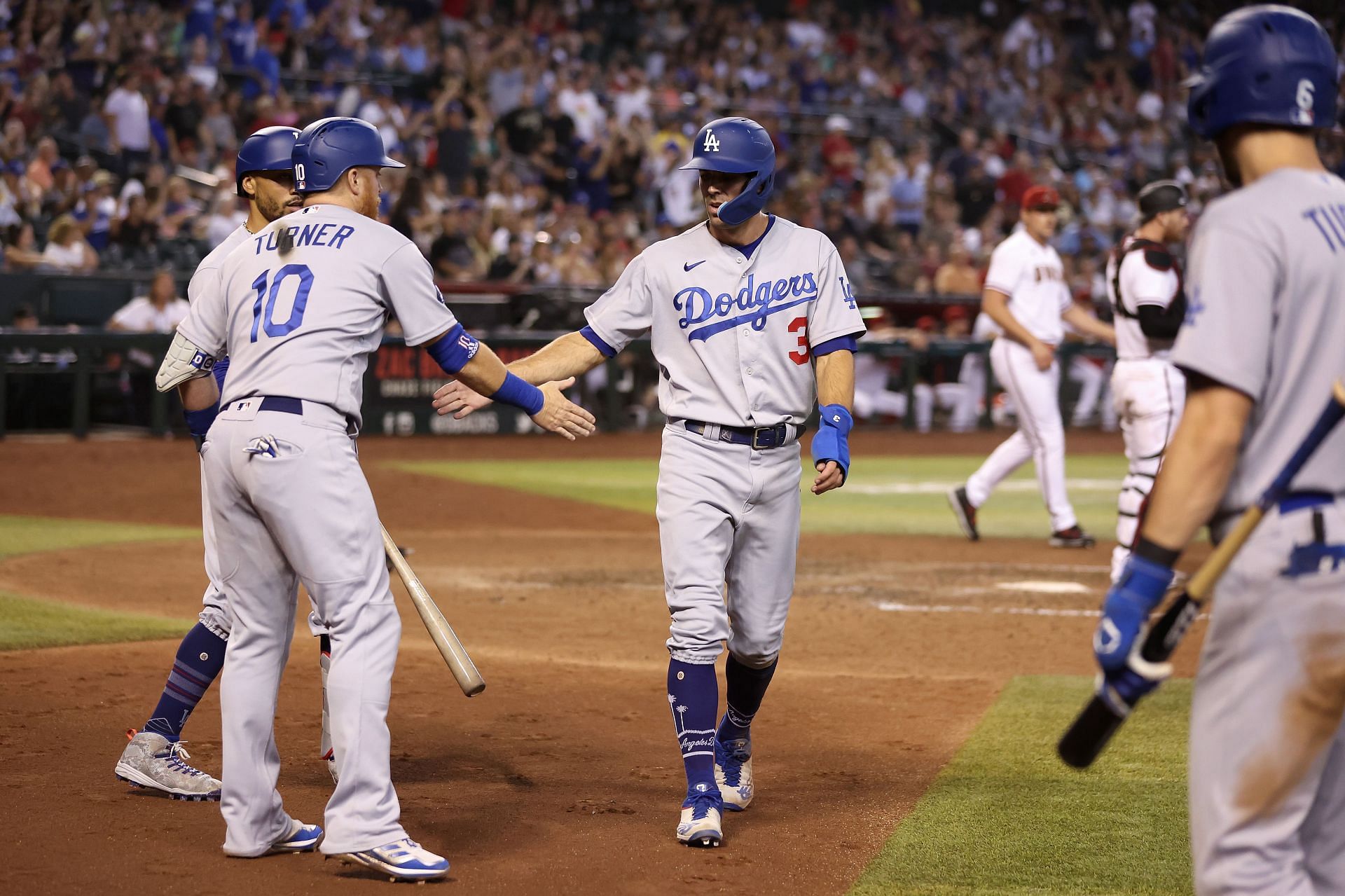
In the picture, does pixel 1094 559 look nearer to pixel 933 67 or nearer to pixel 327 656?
pixel 327 656

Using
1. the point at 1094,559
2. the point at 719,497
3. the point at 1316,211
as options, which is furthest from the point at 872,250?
the point at 1316,211

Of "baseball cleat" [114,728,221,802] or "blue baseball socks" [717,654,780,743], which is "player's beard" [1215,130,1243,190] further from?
"baseball cleat" [114,728,221,802]

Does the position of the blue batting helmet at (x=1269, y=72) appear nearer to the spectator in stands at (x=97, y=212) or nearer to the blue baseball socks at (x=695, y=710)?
the blue baseball socks at (x=695, y=710)

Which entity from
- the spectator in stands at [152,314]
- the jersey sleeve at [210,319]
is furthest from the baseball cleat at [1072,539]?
the spectator in stands at [152,314]

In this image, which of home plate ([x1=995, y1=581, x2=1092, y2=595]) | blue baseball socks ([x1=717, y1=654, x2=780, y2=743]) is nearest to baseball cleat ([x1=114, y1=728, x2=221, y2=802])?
blue baseball socks ([x1=717, y1=654, x2=780, y2=743])

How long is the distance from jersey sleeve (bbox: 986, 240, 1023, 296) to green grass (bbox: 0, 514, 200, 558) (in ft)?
20.8

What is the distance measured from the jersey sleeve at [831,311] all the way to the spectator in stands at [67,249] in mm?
13086

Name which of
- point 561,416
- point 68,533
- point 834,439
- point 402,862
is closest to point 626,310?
point 561,416

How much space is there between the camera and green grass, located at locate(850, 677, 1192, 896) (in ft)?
13.9

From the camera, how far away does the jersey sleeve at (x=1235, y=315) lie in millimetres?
2773

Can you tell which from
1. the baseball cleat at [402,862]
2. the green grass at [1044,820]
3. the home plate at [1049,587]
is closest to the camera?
the baseball cleat at [402,862]

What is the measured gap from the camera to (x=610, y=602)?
9.10 metres

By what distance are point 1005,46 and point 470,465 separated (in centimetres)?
1892

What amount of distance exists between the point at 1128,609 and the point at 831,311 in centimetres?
240
